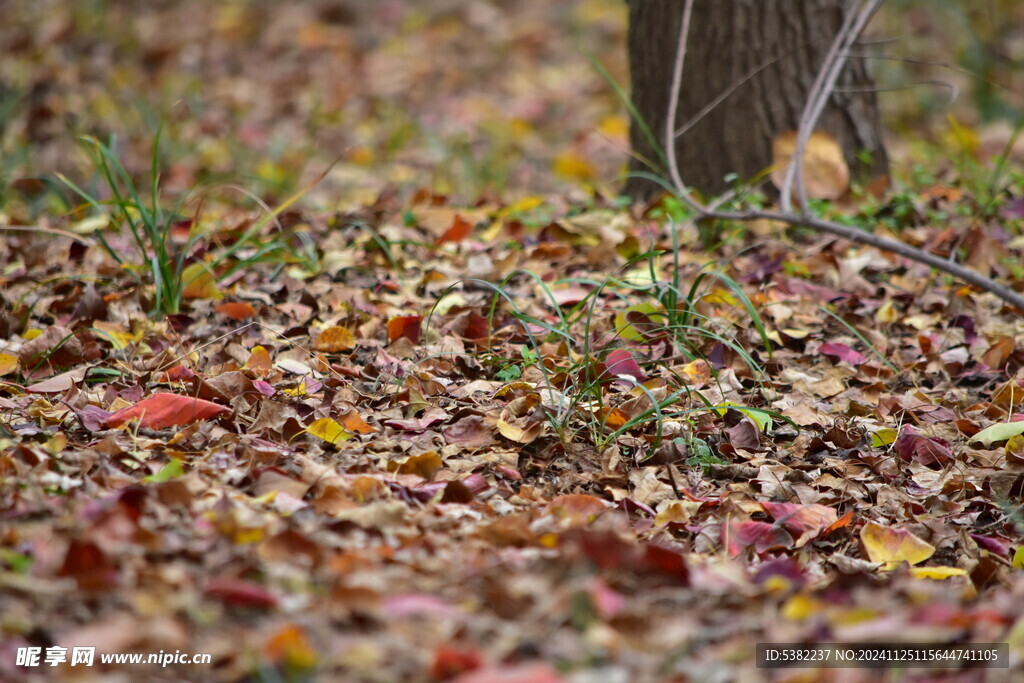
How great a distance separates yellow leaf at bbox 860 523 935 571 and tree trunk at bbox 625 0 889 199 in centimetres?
185

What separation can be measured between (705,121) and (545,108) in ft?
11.5

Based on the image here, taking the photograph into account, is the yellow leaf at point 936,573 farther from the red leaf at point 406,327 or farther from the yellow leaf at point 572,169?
the yellow leaf at point 572,169

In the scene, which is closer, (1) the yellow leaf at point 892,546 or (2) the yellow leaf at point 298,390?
(1) the yellow leaf at point 892,546

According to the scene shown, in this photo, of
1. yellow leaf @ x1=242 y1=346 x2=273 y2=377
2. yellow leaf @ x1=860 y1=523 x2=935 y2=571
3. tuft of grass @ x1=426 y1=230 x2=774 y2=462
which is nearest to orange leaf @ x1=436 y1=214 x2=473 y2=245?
tuft of grass @ x1=426 y1=230 x2=774 y2=462

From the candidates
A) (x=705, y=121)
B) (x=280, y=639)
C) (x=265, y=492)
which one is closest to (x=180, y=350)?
(x=265, y=492)

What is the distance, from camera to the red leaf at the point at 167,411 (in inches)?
78.2

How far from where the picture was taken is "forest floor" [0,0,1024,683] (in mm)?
1240

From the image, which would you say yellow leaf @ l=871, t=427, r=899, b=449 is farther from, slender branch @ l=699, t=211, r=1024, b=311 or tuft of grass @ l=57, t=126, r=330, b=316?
tuft of grass @ l=57, t=126, r=330, b=316

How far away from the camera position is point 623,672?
1158 mm

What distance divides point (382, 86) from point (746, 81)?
408cm

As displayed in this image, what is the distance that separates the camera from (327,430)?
1.99 metres

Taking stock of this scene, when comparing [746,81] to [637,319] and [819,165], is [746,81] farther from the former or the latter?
[637,319]

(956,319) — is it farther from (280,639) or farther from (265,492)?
(280,639)

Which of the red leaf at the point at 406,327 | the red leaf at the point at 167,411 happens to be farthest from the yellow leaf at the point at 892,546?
the red leaf at the point at 167,411
